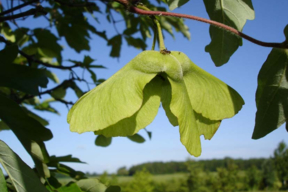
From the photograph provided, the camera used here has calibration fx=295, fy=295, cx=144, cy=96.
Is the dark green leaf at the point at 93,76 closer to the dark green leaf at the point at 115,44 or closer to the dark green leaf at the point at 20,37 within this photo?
the dark green leaf at the point at 20,37

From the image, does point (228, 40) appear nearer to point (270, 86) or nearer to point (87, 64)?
point (270, 86)

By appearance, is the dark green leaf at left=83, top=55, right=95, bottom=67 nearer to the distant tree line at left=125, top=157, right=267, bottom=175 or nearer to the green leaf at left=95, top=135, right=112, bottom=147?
the green leaf at left=95, top=135, right=112, bottom=147

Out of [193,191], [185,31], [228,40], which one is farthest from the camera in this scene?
[193,191]

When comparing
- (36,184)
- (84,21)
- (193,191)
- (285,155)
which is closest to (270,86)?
(36,184)

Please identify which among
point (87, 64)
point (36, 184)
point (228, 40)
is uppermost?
Answer: point (87, 64)

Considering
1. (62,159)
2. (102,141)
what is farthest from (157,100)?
(102,141)
